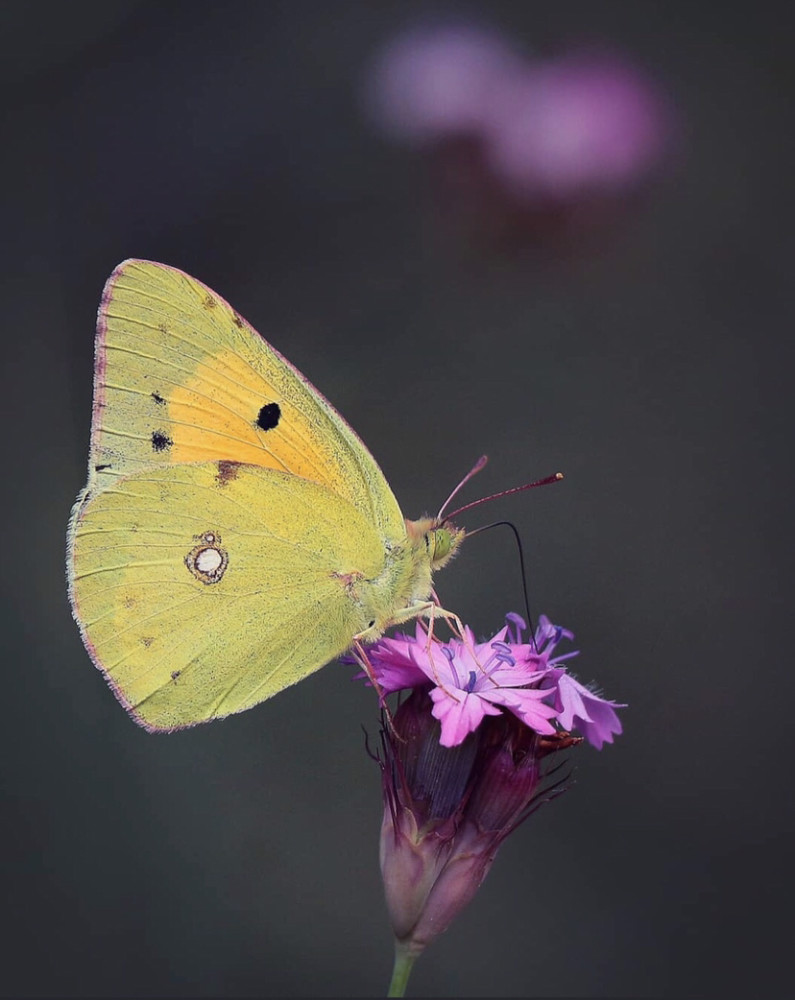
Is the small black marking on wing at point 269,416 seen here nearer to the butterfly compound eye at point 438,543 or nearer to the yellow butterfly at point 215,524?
the yellow butterfly at point 215,524

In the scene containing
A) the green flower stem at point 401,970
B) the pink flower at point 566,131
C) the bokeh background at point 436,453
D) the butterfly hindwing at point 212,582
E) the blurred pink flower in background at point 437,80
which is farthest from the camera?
the blurred pink flower in background at point 437,80

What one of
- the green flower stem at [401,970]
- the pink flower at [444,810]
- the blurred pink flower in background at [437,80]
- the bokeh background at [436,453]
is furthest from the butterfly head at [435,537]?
the blurred pink flower in background at [437,80]

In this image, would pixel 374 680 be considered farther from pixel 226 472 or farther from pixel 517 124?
pixel 517 124

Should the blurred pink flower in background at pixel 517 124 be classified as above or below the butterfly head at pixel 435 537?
above

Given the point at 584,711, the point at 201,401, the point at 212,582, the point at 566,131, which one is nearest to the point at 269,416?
the point at 201,401

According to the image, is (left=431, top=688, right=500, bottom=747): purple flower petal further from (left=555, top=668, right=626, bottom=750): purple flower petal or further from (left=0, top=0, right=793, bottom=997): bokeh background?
(left=0, top=0, right=793, bottom=997): bokeh background

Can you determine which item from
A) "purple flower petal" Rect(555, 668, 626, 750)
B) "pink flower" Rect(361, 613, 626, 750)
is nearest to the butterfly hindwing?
"pink flower" Rect(361, 613, 626, 750)

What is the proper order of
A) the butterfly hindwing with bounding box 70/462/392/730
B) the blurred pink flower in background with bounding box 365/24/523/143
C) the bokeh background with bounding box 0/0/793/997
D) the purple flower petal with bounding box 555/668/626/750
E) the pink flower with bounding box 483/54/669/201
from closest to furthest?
the purple flower petal with bounding box 555/668/626/750, the butterfly hindwing with bounding box 70/462/392/730, the bokeh background with bounding box 0/0/793/997, the pink flower with bounding box 483/54/669/201, the blurred pink flower in background with bounding box 365/24/523/143
